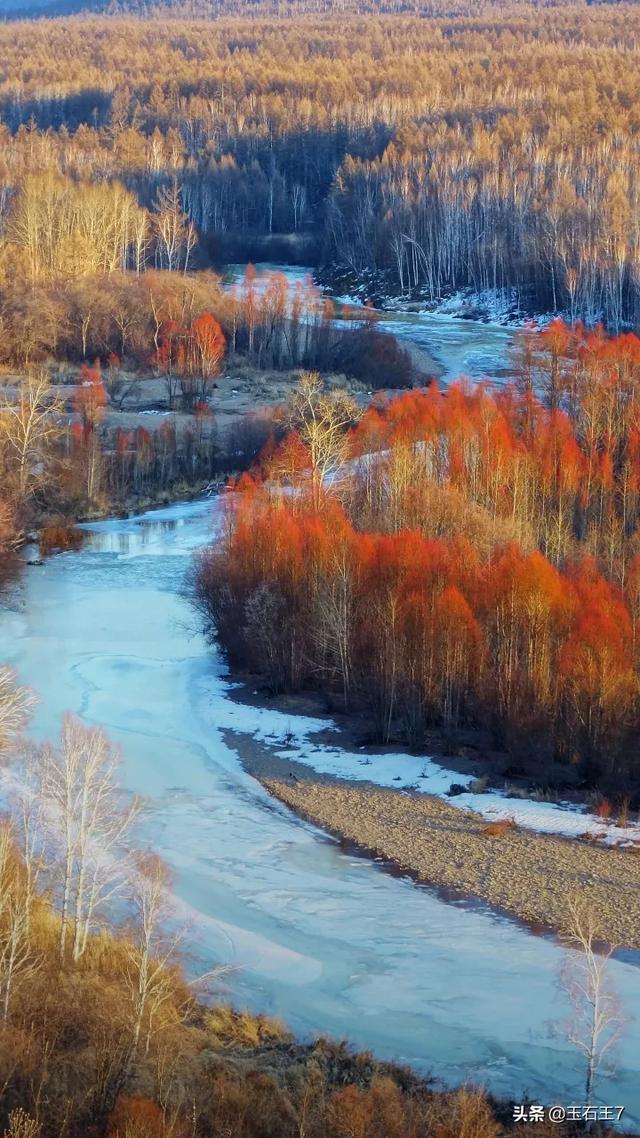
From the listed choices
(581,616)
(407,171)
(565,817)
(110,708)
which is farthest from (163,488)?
(407,171)

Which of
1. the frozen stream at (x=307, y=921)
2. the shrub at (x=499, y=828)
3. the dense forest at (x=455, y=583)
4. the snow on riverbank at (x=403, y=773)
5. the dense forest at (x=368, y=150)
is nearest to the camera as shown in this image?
the frozen stream at (x=307, y=921)

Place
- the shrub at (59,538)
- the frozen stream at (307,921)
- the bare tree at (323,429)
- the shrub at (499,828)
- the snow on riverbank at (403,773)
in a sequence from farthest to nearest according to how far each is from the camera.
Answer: the shrub at (59,538) < the bare tree at (323,429) < the snow on riverbank at (403,773) < the shrub at (499,828) < the frozen stream at (307,921)

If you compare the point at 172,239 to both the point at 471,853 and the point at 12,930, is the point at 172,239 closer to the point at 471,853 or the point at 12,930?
the point at 471,853

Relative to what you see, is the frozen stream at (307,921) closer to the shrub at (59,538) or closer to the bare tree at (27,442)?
the shrub at (59,538)

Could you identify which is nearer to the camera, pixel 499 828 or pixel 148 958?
pixel 148 958

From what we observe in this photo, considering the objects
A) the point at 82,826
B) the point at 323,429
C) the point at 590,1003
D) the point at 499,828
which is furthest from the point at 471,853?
the point at 323,429

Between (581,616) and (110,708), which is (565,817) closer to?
(581,616)

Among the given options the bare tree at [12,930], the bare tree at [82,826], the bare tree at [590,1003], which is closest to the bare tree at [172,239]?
the bare tree at [82,826]
